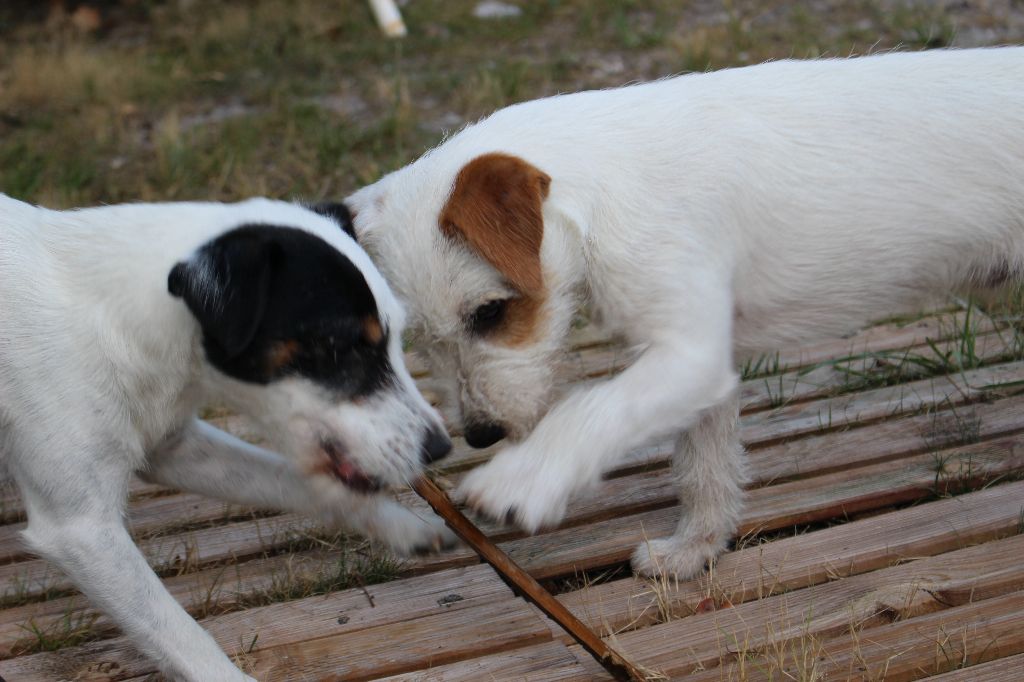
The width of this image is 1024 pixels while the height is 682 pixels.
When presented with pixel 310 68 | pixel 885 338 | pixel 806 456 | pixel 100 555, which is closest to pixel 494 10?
pixel 310 68

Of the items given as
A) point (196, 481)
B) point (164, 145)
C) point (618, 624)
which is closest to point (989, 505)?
point (618, 624)

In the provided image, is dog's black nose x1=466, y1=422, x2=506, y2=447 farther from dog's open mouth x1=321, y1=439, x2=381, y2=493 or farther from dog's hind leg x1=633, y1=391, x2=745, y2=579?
dog's hind leg x1=633, y1=391, x2=745, y2=579

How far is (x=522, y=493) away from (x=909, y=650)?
0.97 m

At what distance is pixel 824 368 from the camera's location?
182 inches

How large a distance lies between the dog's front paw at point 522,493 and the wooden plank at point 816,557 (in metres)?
0.41

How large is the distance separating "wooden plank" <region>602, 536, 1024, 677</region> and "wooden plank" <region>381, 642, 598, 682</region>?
138 mm

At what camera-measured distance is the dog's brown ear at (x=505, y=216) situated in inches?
119

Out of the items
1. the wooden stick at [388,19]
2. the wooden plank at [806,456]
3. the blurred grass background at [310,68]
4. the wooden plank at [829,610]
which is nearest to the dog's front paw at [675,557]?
the wooden plank at [829,610]

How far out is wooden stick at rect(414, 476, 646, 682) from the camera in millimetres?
2881

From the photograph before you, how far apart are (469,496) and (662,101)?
122 cm

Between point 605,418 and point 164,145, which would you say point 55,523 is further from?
point 164,145

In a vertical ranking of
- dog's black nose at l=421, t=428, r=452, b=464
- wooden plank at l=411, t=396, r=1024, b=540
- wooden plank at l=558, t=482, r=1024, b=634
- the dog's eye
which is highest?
the dog's eye

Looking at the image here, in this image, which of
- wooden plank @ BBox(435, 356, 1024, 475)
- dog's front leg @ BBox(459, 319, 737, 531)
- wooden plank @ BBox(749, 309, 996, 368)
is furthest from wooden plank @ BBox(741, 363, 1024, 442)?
dog's front leg @ BBox(459, 319, 737, 531)

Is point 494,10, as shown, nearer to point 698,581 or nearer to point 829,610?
point 698,581
